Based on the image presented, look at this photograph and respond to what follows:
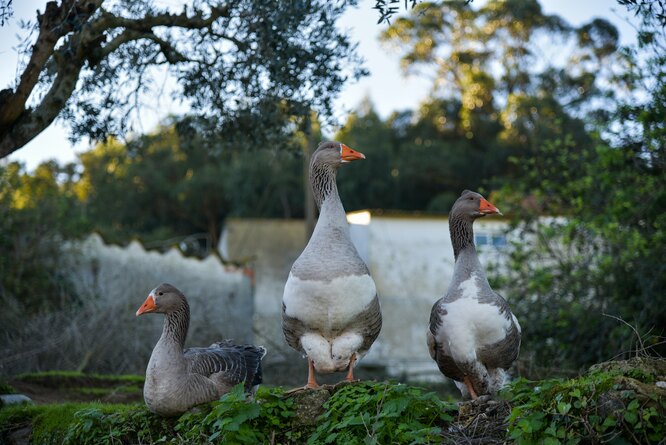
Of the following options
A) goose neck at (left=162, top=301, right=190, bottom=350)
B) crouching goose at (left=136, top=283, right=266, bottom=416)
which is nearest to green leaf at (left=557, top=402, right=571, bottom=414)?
crouching goose at (left=136, top=283, right=266, bottom=416)

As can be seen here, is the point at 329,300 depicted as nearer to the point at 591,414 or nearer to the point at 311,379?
the point at 311,379

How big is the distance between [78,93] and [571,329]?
8.75m

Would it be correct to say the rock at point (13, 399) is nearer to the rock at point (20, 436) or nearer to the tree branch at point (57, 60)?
the rock at point (20, 436)

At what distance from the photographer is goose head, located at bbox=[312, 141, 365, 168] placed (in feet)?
24.1

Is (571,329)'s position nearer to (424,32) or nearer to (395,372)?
(395,372)

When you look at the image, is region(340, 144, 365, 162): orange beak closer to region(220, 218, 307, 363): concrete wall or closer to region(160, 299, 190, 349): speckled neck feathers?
region(160, 299, 190, 349): speckled neck feathers

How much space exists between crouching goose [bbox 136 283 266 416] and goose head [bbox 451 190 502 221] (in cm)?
263

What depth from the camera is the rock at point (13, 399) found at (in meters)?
9.04

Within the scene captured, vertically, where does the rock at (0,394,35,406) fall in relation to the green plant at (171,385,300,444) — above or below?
below

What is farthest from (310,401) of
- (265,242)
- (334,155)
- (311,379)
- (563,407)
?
(265,242)

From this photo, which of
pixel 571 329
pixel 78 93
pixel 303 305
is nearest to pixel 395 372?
pixel 571 329

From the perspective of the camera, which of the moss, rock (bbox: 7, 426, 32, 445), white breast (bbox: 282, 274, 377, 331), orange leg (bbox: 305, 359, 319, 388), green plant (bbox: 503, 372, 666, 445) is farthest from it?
the moss

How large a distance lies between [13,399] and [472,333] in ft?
18.8

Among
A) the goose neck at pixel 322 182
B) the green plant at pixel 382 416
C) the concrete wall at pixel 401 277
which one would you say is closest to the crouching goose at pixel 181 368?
the green plant at pixel 382 416
